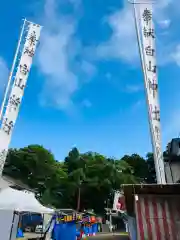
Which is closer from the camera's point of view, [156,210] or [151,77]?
[156,210]

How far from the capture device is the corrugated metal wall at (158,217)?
27.1ft

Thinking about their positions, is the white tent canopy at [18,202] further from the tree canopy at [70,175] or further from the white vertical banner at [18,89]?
the tree canopy at [70,175]

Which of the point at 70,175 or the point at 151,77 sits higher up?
the point at 70,175

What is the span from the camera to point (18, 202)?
37.7ft

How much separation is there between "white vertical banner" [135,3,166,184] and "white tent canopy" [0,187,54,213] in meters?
5.49

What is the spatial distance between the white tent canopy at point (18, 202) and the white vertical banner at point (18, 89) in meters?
4.32

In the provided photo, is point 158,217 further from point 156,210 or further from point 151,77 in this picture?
point 151,77

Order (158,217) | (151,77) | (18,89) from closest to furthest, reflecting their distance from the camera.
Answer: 1. (158,217)
2. (151,77)
3. (18,89)

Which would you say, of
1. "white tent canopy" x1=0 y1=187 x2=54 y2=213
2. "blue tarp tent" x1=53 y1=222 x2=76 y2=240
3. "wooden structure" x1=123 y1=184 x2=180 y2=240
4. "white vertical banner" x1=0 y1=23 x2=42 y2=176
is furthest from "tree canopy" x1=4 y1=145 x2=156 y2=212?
"wooden structure" x1=123 y1=184 x2=180 y2=240

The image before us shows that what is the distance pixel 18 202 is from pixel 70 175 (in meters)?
34.4

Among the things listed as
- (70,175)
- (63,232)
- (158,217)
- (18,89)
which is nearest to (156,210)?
(158,217)

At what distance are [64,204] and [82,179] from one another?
195 inches

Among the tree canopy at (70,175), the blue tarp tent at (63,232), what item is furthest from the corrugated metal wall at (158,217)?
the tree canopy at (70,175)

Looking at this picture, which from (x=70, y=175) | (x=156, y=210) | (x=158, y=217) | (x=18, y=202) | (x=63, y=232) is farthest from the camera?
(x=70, y=175)
